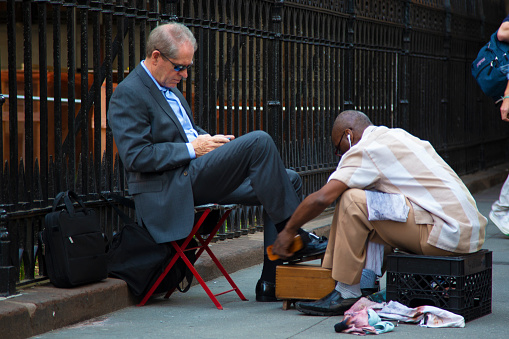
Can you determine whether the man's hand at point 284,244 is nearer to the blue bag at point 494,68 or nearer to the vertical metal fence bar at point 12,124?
the vertical metal fence bar at point 12,124

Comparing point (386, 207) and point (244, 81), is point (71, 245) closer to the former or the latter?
point (386, 207)

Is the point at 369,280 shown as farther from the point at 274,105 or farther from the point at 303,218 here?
the point at 274,105

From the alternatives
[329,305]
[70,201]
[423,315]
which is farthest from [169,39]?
[423,315]

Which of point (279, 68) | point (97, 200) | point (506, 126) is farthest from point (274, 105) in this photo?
point (506, 126)

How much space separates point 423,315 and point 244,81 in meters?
3.31

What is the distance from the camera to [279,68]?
25.4 ft

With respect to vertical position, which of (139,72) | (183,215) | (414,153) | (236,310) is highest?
(139,72)

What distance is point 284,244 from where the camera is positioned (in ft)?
15.5

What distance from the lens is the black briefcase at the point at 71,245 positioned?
4.63 meters

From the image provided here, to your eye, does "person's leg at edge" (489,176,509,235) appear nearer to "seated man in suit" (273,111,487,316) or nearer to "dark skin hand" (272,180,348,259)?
"seated man in suit" (273,111,487,316)

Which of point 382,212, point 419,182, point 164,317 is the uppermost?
point 419,182

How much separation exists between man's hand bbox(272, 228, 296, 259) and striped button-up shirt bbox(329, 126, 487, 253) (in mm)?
405

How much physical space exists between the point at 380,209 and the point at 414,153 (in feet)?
1.29

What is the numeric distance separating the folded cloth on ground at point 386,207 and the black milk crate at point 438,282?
0.73 feet
